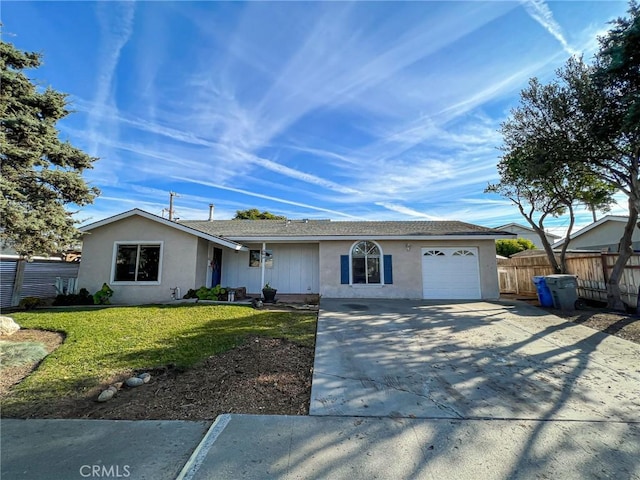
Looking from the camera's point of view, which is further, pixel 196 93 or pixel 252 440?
pixel 196 93

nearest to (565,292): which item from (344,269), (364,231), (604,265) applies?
(604,265)

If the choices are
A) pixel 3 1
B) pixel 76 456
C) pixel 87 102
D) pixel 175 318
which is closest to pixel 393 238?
pixel 175 318

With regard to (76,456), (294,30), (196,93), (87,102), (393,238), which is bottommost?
(76,456)

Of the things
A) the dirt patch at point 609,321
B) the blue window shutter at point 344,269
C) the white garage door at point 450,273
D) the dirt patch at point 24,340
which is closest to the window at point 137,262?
the dirt patch at point 24,340

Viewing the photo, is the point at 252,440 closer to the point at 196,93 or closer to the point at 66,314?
the point at 66,314

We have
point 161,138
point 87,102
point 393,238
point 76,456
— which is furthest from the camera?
point 161,138

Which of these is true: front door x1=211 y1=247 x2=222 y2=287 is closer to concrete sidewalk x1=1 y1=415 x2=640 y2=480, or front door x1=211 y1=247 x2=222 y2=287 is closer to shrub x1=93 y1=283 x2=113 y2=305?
shrub x1=93 y1=283 x2=113 y2=305

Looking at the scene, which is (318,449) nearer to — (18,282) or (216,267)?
(216,267)

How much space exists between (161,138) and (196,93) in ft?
14.5

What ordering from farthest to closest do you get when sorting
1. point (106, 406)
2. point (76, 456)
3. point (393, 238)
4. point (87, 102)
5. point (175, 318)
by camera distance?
point (393, 238) → point (87, 102) → point (175, 318) → point (106, 406) → point (76, 456)

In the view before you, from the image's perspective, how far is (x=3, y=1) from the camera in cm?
707

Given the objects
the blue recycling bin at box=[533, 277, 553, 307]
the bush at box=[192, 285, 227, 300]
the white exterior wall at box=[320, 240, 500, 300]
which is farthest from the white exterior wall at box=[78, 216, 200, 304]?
Answer: the blue recycling bin at box=[533, 277, 553, 307]

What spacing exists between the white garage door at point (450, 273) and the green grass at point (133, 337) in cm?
623

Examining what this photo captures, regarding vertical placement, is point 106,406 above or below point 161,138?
below
